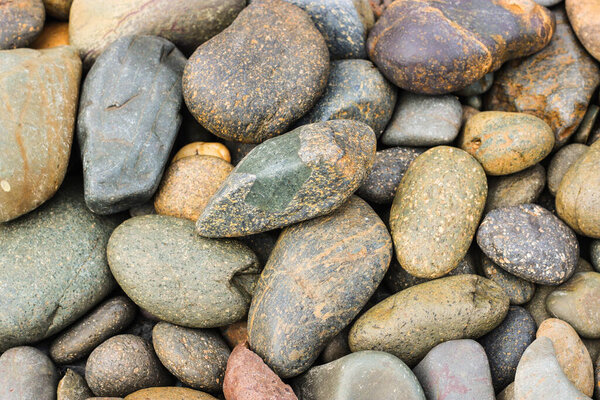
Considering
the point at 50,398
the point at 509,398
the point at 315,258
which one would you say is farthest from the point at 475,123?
the point at 50,398

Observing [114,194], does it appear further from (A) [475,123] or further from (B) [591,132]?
(B) [591,132]

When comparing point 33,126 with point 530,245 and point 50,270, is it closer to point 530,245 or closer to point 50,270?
point 50,270

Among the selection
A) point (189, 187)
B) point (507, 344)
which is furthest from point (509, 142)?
point (189, 187)

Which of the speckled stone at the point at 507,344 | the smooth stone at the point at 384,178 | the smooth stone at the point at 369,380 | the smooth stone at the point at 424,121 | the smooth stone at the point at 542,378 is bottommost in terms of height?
the speckled stone at the point at 507,344

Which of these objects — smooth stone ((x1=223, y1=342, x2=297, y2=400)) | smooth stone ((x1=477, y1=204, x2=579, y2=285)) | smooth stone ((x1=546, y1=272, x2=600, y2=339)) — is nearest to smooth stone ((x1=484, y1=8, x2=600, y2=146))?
smooth stone ((x1=477, y1=204, x2=579, y2=285))

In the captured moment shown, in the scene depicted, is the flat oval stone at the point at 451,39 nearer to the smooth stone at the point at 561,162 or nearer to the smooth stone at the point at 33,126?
the smooth stone at the point at 561,162

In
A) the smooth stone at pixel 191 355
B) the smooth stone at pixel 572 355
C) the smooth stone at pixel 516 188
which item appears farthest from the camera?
the smooth stone at pixel 516 188

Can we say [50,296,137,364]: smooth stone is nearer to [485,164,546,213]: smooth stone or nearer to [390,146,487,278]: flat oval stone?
[390,146,487,278]: flat oval stone

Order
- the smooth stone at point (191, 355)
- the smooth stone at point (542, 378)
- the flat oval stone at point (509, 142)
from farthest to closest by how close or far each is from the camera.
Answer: the flat oval stone at point (509, 142), the smooth stone at point (191, 355), the smooth stone at point (542, 378)

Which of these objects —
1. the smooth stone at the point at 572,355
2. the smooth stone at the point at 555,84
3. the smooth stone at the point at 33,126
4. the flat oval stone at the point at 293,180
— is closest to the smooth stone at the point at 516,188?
the smooth stone at the point at 555,84
